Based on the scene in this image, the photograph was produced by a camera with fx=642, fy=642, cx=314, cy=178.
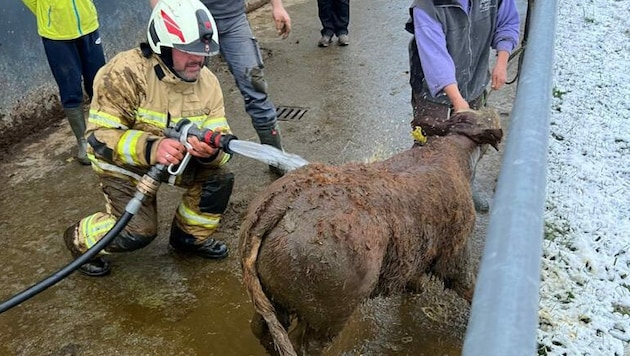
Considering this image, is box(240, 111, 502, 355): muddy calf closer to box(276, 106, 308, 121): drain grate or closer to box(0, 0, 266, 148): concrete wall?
box(276, 106, 308, 121): drain grate

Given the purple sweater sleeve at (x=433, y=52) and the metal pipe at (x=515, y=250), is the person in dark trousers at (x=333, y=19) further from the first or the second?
the metal pipe at (x=515, y=250)

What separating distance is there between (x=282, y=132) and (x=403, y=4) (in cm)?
473

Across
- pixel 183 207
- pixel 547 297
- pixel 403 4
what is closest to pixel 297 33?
pixel 403 4

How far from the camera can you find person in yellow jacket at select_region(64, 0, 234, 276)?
344 centimetres

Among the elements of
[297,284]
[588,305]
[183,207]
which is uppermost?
[297,284]

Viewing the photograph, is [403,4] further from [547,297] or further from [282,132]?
[547,297]

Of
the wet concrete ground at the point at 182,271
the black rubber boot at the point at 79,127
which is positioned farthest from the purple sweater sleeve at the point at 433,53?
the black rubber boot at the point at 79,127

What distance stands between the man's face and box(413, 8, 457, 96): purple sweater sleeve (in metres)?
1.31

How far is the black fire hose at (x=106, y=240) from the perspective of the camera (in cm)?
306

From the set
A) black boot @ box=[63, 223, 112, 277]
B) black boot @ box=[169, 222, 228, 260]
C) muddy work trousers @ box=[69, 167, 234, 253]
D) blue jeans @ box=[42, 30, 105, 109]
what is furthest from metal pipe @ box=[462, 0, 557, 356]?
blue jeans @ box=[42, 30, 105, 109]

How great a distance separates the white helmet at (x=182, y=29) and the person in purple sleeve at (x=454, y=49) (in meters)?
1.28

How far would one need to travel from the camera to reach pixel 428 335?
362 centimetres

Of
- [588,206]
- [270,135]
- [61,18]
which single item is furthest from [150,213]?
[588,206]

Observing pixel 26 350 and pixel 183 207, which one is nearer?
pixel 26 350
